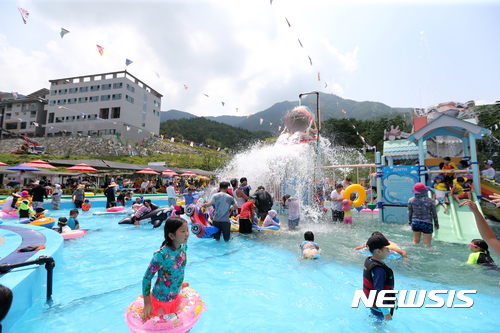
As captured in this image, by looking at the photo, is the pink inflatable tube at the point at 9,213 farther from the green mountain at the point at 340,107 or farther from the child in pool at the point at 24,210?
the green mountain at the point at 340,107

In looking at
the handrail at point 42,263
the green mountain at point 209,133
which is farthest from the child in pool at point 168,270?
the green mountain at point 209,133

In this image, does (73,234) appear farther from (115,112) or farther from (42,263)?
(115,112)

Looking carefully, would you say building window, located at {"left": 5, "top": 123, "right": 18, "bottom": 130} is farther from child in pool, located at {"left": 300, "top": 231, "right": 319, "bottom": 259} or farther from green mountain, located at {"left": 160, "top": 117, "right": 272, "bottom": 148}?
child in pool, located at {"left": 300, "top": 231, "right": 319, "bottom": 259}

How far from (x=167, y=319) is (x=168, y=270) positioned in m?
0.50

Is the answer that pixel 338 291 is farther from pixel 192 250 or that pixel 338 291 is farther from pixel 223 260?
pixel 192 250

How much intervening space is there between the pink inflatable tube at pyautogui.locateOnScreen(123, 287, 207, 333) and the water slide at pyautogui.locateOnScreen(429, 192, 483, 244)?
7.57 meters

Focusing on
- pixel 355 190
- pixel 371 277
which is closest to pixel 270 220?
pixel 355 190

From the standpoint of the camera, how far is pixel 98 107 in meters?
45.5

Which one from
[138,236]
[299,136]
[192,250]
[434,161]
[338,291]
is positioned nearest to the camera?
[338,291]

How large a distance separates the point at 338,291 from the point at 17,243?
5961 mm

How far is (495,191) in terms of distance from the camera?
365 inches

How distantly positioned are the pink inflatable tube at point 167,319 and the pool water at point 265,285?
1.44 feet

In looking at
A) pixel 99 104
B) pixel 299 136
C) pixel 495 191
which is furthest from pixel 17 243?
pixel 99 104

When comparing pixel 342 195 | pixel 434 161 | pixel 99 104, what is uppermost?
pixel 99 104
